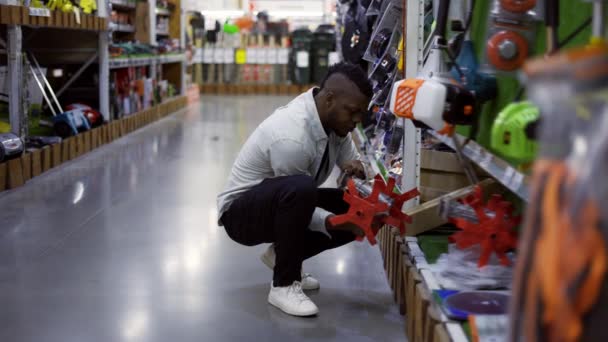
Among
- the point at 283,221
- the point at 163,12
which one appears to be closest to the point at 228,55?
the point at 163,12

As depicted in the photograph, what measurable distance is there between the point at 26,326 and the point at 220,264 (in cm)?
97

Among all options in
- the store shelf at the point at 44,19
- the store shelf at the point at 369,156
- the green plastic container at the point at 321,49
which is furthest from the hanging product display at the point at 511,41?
the green plastic container at the point at 321,49

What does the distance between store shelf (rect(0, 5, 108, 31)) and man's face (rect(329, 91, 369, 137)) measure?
3.16 meters

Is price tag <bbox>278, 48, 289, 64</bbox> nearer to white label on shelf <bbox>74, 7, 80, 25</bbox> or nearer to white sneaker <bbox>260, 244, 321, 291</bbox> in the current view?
white label on shelf <bbox>74, 7, 80, 25</bbox>

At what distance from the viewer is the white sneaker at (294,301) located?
2693mm

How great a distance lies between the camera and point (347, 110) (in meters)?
2.63

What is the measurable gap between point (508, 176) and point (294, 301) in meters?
1.10

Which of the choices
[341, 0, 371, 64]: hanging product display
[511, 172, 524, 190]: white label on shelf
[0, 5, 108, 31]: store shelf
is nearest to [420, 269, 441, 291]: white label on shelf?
[511, 172, 524, 190]: white label on shelf

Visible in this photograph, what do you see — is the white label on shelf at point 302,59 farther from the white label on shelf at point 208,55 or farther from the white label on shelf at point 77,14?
the white label on shelf at point 77,14

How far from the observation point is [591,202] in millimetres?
914

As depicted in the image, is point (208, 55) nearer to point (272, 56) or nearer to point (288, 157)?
point (272, 56)

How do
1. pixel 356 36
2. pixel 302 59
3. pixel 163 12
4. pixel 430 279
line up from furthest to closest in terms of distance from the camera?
1. pixel 302 59
2. pixel 163 12
3. pixel 356 36
4. pixel 430 279

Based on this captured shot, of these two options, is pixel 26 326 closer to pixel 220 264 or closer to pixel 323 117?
pixel 220 264

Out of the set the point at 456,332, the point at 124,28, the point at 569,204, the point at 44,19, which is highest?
the point at 124,28
